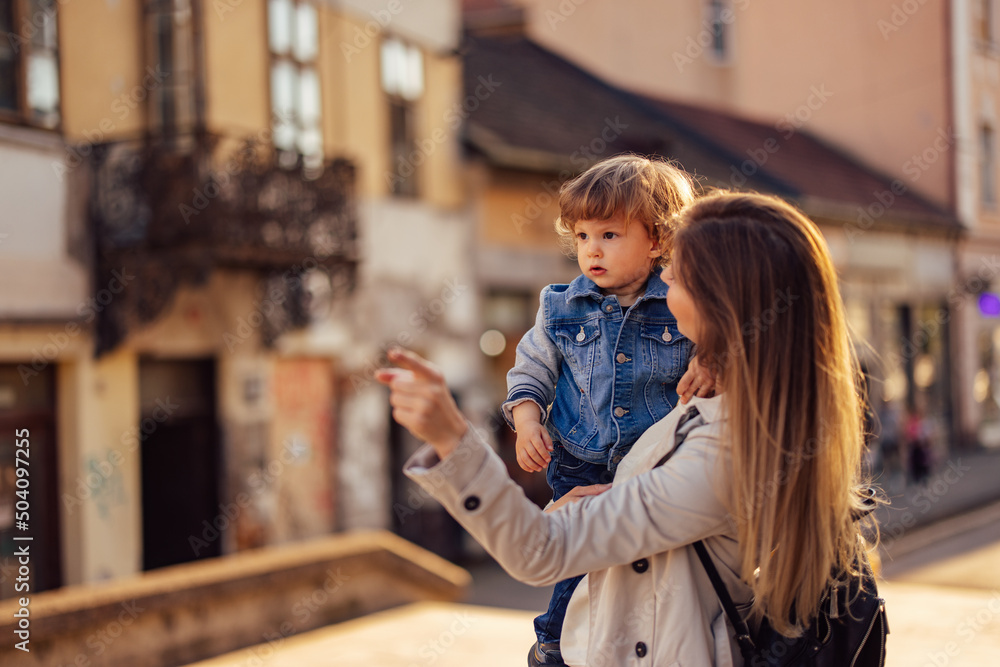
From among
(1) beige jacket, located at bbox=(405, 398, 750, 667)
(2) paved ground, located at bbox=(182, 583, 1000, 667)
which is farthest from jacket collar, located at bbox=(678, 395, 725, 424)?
(2) paved ground, located at bbox=(182, 583, 1000, 667)

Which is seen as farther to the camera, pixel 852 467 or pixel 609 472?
pixel 609 472

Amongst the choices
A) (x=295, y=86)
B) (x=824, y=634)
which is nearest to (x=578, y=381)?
(x=824, y=634)

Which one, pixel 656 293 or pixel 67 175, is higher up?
pixel 67 175

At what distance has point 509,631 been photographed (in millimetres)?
8656

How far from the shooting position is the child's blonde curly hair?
2426 millimetres

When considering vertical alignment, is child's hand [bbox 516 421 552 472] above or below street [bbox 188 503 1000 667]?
above

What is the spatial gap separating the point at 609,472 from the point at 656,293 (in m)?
0.46

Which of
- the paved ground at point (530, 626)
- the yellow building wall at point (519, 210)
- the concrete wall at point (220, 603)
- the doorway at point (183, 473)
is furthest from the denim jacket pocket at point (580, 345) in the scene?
the yellow building wall at point (519, 210)

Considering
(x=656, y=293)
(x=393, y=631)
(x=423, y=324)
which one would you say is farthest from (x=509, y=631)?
(x=656, y=293)

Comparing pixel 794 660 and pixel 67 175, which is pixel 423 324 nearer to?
pixel 67 175

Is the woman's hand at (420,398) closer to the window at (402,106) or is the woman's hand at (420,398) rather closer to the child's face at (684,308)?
the child's face at (684,308)

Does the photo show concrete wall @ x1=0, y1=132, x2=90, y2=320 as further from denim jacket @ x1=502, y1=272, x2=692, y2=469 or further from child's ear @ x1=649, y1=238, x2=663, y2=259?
child's ear @ x1=649, y1=238, x2=663, y2=259

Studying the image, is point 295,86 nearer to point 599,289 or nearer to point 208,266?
point 208,266

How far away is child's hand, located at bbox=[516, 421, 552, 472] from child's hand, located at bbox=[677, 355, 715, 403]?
328 mm
